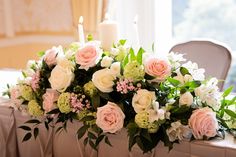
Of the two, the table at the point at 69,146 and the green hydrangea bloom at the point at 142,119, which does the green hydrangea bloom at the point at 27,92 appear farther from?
the green hydrangea bloom at the point at 142,119

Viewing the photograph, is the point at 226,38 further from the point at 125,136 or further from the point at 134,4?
the point at 125,136

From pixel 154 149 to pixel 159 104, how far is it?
146 millimetres

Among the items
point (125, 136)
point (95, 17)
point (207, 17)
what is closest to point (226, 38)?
point (207, 17)

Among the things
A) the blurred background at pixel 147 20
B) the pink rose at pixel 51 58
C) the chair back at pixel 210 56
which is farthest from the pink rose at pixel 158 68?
the blurred background at pixel 147 20

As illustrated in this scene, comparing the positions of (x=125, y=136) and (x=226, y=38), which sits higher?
(x=226, y=38)

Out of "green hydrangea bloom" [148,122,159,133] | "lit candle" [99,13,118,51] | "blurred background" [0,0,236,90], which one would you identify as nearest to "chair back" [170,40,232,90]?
"blurred background" [0,0,236,90]

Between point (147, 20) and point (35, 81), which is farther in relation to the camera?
point (147, 20)

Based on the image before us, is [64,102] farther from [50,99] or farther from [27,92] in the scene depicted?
[27,92]

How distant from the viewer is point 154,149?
975 mm

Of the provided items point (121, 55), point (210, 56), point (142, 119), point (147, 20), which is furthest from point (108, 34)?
point (147, 20)

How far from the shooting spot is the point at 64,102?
986 mm

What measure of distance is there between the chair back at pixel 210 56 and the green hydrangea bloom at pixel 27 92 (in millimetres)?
1173

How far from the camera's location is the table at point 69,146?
902mm

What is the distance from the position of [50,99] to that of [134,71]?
0.97ft
